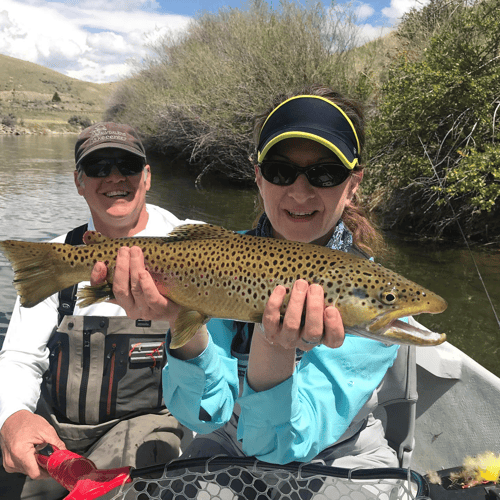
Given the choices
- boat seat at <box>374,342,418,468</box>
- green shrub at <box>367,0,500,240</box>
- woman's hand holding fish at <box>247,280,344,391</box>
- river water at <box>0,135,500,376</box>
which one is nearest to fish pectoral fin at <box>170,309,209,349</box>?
woman's hand holding fish at <box>247,280,344,391</box>

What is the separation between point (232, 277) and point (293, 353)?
17.2 inches

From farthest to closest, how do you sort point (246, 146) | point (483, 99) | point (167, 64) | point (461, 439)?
1. point (167, 64)
2. point (246, 146)
3. point (483, 99)
4. point (461, 439)

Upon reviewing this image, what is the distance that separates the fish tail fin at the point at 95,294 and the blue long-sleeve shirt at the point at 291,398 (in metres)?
0.43

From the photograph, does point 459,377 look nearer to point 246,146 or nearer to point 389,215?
point 389,215

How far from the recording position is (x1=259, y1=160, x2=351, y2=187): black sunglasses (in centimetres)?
221

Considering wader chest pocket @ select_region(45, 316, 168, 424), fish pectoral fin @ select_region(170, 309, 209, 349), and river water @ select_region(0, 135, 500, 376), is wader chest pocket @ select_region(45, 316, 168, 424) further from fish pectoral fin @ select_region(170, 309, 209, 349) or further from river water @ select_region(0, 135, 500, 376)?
river water @ select_region(0, 135, 500, 376)

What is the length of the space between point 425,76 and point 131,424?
37.2 feet

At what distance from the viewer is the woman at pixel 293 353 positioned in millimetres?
1905

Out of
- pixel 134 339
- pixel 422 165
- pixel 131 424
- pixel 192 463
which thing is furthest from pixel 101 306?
pixel 422 165

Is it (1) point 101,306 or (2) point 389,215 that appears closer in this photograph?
(1) point 101,306

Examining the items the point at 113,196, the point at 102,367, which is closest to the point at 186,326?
the point at 102,367

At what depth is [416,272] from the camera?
37.3 ft

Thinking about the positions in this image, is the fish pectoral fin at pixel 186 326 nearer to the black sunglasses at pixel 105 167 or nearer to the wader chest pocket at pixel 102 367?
the wader chest pocket at pixel 102 367

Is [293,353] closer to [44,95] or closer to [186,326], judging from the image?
[186,326]
